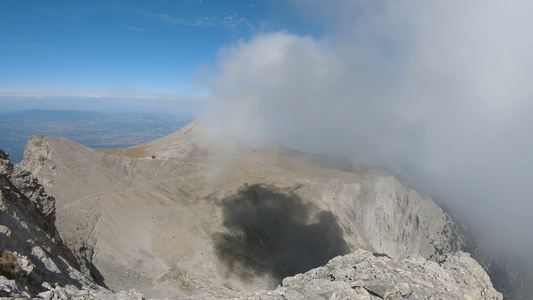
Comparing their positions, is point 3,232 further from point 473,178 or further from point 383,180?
point 473,178

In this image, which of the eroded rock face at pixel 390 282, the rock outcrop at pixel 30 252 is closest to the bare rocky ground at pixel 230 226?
the eroded rock face at pixel 390 282

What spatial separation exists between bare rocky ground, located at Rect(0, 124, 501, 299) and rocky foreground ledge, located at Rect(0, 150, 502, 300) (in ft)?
0.45

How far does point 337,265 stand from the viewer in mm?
21844

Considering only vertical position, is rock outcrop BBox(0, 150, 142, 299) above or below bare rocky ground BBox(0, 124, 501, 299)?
above

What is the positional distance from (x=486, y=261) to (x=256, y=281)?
76.0 meters

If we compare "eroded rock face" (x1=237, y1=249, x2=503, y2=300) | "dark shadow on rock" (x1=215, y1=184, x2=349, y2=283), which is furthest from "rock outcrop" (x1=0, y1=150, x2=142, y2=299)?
"dark shadow on rock" (x1=215, y1=184, x2=349, y2=283)

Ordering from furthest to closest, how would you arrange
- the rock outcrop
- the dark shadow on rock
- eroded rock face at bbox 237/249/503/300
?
the dark shadow on rock
eroded rock face at bbox 237/249/503/300
the rock outcrop

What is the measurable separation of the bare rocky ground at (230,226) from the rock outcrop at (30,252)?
337 cm

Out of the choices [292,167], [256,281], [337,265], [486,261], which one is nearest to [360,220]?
[292,167]

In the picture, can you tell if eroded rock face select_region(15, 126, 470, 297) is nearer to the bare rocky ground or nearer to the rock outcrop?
the bare rocky ground

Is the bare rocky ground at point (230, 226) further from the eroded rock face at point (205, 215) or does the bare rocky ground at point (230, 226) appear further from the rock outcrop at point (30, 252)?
the rock outcrop at point (30, 252)

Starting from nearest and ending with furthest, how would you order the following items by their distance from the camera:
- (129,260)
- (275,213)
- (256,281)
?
(129,260) → (256,281) → (275,213)

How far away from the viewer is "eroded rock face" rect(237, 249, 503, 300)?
1497cm

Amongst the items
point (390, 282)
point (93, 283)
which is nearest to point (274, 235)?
point (93, 283)
